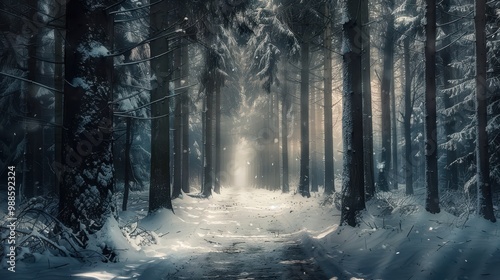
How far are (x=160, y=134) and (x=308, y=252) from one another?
23.2 ft

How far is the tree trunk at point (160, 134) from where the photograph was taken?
12.3 metres

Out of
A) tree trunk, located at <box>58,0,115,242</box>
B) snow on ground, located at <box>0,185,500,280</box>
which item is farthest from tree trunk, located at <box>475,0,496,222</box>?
tree trunk, located at <box>58,0,115,242</box>

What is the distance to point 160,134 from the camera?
1254 centimetres

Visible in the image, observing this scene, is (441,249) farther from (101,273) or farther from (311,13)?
(311,13)

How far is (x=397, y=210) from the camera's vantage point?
1103cm

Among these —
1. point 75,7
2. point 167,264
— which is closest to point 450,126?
point 167,264

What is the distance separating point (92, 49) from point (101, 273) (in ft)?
13.0

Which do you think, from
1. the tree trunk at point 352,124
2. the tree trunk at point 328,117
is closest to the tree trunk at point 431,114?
the tree trunk at point 352,124

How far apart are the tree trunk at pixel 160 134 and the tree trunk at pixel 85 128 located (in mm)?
5531

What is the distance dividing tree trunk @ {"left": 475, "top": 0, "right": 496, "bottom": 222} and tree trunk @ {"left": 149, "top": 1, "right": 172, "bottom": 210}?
9756 millimetres

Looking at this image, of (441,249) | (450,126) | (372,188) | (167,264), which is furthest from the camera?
(450,126)

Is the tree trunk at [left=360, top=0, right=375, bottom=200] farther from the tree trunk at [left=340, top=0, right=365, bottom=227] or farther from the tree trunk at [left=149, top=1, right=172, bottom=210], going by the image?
the tree trunk at [left=149, top=1, right=172, bottom=210]

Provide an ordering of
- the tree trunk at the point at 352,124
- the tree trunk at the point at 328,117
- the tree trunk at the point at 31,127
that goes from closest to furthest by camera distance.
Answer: the tree trunk at the point at 352,124, the tree trunk at the point at 31,127, the tree trunk at the point at 328,117

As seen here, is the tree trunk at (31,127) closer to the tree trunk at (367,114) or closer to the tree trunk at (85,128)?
the tree trunk at (85,128)
